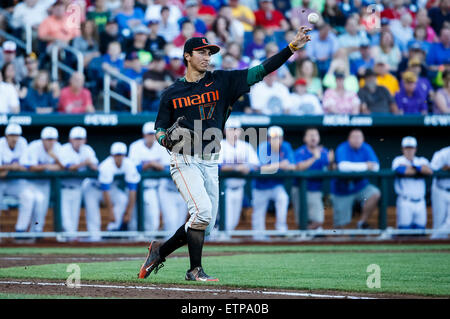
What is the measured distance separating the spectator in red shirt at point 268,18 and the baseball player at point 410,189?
434 centimetres

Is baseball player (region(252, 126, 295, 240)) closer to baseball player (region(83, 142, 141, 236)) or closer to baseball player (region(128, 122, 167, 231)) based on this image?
baseball player (region(128, 122, 167, 231))

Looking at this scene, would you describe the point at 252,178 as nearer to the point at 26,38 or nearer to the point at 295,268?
the point at 295,268

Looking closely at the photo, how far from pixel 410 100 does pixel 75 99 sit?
6252mm

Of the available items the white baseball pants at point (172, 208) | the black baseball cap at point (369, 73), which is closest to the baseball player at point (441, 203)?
the black baseball cap at point (369, 73)

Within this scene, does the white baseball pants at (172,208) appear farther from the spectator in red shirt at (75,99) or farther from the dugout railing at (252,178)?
the spectator in red shirt at (75,99)

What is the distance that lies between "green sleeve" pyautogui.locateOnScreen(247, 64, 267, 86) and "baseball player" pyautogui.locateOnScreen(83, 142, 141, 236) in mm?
6116

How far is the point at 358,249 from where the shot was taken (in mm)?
11383

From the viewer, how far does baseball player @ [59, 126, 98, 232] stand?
1259 cm

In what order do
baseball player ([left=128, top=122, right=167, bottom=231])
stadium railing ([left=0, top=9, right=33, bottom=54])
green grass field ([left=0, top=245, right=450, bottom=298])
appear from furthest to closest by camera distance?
stadium railing ([left=0, top=9, right=33, bottom=54]), baseball player ([left=128, top=122, right=167, bottom=231]), green grass field ([left=0, top=245, right=450, bottom=298])

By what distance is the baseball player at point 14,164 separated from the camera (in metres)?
12.4

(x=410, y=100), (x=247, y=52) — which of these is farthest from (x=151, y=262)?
(x=247, y=52)

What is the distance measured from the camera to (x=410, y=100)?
14.6 m

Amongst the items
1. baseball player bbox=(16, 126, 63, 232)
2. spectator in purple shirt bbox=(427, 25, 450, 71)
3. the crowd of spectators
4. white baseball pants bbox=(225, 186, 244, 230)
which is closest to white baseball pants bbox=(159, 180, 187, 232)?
white baseball pants bbox=(225, 186, 244, 230)

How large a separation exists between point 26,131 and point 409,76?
7201 mm
